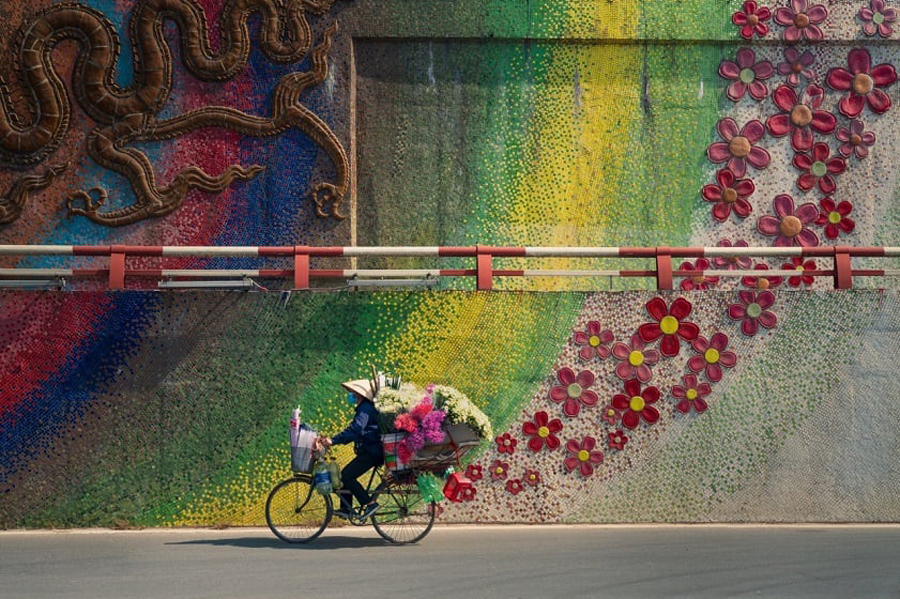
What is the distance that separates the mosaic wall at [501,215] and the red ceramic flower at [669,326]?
0.02 m

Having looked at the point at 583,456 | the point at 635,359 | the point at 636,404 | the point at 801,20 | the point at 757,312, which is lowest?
the point at 583,456

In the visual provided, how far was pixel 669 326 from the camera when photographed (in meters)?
14.3

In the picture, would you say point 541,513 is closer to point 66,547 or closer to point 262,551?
point 262,551

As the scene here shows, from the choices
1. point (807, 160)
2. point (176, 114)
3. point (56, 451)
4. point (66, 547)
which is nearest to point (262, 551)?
point (66, 547)

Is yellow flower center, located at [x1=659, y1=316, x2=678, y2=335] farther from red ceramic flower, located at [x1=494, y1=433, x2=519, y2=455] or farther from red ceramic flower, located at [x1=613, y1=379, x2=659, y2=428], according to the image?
red ceramic flower, located at [x1=494, y1=433, x2=519, y2=455]

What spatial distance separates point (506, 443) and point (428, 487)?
189cm

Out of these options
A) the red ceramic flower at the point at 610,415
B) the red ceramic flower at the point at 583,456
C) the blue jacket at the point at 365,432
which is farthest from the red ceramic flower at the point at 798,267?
the blue jacket at the point at 365,432

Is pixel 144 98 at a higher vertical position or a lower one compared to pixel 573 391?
higher

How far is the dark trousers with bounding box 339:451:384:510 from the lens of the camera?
488 inches

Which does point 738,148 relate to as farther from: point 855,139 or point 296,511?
point 296,511

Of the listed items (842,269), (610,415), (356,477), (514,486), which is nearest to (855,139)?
(842,269)

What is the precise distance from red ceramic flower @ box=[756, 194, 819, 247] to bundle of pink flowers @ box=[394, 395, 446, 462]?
752 cm

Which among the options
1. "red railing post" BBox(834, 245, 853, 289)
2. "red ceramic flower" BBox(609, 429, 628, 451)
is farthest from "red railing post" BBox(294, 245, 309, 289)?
"red railing post" BBox(834, 245, 853, 289)

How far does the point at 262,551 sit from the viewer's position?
1180cm
